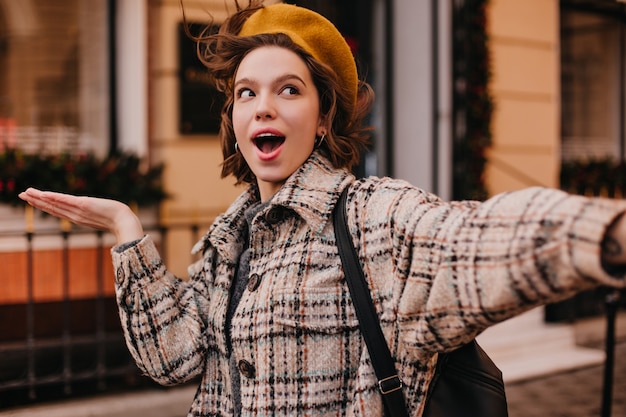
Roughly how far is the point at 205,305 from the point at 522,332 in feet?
17.3

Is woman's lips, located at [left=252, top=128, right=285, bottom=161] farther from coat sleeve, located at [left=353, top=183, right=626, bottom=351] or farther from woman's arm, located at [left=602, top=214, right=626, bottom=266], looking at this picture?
woman's arm, located at [left=602, top=214, right=626, bottom=266]

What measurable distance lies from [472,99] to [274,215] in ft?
17.2

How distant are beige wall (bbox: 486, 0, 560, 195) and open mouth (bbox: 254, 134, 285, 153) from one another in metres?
5.26

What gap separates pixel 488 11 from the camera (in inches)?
266

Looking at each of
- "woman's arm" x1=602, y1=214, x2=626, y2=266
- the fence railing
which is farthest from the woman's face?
the fence railing

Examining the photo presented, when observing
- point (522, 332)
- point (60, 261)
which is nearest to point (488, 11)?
point (522, 332)

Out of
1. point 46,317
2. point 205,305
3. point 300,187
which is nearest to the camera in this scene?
point 300,187

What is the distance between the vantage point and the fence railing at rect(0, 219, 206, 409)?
4875 mm

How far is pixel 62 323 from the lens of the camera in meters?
5.24

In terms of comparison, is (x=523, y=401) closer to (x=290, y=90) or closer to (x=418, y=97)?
(x=418, y=97)

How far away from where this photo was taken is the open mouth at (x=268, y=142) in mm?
1861

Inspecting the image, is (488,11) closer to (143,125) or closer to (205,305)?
(143,125)

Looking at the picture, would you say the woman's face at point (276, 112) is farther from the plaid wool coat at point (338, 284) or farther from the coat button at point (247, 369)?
the coat button at point (247, 369)

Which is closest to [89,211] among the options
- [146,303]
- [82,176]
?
[146,303]
